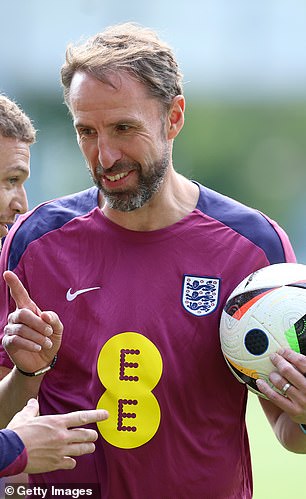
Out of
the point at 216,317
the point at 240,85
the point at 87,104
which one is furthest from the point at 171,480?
the point at 240,85

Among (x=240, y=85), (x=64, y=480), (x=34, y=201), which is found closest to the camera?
(x=64, y=480)

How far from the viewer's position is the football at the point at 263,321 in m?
3.47

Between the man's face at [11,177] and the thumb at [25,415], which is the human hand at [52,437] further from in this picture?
the man's face at [11,177]

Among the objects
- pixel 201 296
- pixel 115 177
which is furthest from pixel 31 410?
pixel 115 177

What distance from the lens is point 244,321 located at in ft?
11.6

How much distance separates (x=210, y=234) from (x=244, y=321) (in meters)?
0.49

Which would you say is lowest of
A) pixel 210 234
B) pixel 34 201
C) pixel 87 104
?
pixel 34 201

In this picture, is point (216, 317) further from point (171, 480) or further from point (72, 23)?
point (72, 23)

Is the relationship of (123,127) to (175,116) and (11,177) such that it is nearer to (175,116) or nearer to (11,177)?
(175,116)

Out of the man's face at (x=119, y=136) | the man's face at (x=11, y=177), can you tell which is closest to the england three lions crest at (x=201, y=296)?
the man's face at (x=119, y=136)

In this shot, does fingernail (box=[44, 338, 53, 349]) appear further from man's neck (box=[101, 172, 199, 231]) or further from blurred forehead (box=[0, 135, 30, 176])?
blurred forehead (box=[0, 135, 30, 176])

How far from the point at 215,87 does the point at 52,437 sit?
18973 millimetres

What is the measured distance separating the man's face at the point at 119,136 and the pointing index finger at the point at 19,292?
20.9 inches

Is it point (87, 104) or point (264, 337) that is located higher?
point (87, 104)
